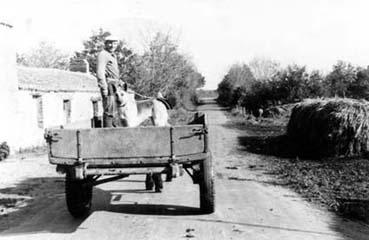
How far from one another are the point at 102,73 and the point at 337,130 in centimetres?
838

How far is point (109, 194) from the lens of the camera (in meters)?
9.41

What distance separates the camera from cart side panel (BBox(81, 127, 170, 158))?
659 centimetres

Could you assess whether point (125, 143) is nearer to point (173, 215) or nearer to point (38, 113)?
point (173, 215)

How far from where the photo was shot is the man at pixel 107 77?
7.73m

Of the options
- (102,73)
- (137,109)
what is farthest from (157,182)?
(102,73)

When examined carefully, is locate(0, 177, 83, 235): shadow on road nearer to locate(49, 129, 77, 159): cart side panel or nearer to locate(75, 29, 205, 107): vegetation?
locate(49, 129, 77, 159): cart side panel

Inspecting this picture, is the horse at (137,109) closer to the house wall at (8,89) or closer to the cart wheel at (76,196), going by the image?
the cart wheel at (76,196)

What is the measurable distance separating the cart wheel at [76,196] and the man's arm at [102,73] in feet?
5.00

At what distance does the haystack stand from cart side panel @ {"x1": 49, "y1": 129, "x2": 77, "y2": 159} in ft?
29.8

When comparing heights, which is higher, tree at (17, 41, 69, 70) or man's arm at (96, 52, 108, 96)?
tree at (17, 41, 69, 70)

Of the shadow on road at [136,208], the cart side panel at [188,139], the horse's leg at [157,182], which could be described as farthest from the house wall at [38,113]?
the cart side panel at [188,139]

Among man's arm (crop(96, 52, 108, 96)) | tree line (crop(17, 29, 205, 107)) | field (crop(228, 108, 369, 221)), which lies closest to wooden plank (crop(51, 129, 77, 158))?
man's arm (crop(96, 52, 108, 96))

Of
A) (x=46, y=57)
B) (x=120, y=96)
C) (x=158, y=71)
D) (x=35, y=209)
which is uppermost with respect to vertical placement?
(x=46, y=57)

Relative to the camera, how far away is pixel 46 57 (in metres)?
70.1
